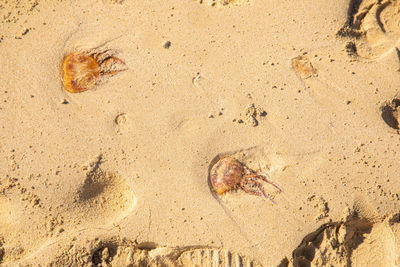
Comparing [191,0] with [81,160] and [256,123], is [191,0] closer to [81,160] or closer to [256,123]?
[256,123]

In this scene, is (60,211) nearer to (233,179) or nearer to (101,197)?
(101,197)

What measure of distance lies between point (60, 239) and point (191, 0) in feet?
10.3

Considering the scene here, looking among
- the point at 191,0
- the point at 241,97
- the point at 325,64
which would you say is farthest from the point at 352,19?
the point at 191,0

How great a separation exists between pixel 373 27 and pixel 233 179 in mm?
2511

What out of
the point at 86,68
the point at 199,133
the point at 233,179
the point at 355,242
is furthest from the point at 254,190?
the point at 86,68

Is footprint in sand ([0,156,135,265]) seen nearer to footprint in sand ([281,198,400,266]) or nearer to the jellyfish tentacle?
the jellyfish tentacle

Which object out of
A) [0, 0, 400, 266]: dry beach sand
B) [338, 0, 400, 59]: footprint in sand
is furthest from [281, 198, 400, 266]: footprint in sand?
[338, 0, 400, 59]: footprint in sand

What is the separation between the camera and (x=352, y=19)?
167 inches

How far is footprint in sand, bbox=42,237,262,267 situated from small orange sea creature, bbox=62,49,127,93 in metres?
1.76

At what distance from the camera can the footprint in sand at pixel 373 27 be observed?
418 centimetres

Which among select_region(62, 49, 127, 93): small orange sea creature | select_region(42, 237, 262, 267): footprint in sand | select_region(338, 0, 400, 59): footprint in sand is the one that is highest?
select_region(62, 49, 127, 93): small orange sea creature

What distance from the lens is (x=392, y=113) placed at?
4105mm

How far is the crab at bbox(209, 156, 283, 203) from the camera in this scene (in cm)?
391

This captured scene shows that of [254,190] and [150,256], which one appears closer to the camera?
[150,256]
